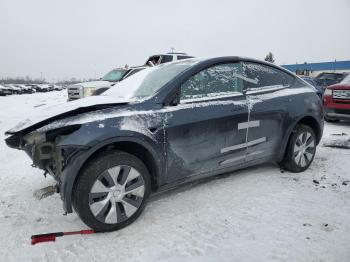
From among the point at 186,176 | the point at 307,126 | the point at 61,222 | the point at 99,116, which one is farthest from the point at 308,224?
the point at 61,222

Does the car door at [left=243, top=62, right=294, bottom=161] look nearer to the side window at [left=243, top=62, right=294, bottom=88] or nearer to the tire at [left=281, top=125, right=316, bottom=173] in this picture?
the side window at [left=243, top=62, right=294, bottom=88]

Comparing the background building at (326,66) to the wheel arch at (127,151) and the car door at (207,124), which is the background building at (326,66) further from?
the wheel arch at (127,151)

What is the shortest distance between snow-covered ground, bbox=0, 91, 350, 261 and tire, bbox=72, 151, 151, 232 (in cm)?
14

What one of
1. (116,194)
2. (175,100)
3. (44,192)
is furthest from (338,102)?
(44,192)

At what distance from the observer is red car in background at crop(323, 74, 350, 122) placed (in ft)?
26.8

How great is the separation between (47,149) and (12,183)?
1.84 metres

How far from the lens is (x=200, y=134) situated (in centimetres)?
348

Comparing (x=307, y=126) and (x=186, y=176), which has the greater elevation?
(x=307, y=126)

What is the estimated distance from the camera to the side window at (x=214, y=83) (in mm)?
3541

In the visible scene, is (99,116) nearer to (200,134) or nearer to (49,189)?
(200,134)

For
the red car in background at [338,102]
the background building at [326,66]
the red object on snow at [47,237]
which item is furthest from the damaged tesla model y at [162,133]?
the background building at [326,66]

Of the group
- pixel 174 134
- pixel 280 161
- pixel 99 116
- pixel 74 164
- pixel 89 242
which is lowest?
pixel 89 242

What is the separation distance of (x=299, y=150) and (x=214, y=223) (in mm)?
2116

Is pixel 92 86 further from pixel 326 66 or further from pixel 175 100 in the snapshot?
pixel 326 66
